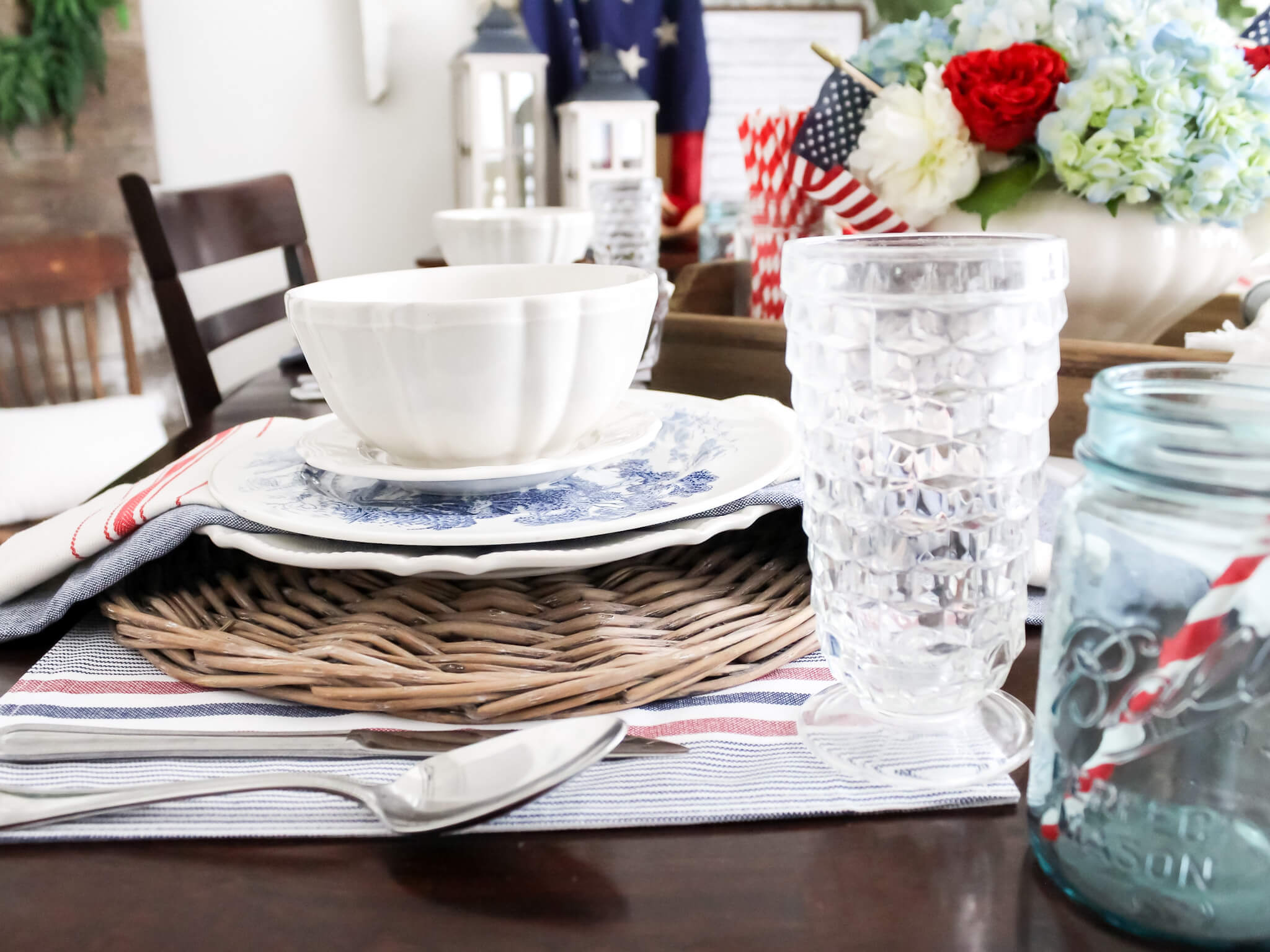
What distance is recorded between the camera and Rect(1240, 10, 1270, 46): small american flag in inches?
39.0

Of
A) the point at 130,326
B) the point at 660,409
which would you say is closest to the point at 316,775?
the point at 660,409

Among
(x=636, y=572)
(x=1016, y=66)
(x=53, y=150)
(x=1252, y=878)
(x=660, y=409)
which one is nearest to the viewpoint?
(x=1252, y=878)

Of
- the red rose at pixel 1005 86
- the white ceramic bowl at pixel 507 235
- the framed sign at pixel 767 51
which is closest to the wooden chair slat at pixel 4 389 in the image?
the framed sign at pixel 767 51

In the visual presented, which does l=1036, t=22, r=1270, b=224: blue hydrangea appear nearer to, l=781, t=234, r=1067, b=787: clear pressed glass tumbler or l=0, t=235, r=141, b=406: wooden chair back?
l=781, t=234, r=1067, b=787: clear pressed glass tumbler

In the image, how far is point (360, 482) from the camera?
1.72 feet

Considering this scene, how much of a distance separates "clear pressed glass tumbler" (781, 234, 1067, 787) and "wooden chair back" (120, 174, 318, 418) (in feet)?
3.18

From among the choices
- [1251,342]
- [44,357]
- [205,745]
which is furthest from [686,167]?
[205,745]

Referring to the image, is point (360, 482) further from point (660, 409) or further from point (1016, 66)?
point (1016, 66)

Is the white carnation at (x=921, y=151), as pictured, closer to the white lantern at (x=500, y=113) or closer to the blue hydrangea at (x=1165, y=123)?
the blue hydrangea at (x=1165, y=123)

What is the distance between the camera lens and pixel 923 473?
0.34 meters

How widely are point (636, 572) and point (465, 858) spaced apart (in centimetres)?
19

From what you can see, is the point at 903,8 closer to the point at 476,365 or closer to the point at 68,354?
the point at 68,354

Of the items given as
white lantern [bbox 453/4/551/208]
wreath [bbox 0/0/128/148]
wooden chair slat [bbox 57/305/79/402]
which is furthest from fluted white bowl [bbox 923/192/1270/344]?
wreath [bbox 0/0/128/148]

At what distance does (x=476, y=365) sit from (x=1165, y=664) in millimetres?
289
